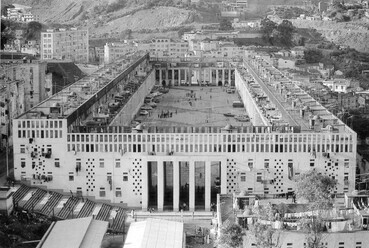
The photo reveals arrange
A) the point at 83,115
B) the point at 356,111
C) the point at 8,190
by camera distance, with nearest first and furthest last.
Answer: the point at 8,190
the point at 83,115
the point at 356,111

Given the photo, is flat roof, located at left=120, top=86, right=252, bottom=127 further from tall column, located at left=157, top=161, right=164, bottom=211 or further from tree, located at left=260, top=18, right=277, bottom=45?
tree, located at left=260, top=18, right=277, bottom=45

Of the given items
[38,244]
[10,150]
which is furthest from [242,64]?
[38,244]

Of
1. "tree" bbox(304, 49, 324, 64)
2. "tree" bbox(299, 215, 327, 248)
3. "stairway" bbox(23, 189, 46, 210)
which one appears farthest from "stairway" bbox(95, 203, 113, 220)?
"tree" bbox(304, 49, 324, 64)

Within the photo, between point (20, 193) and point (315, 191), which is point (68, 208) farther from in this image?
point (315, 191)

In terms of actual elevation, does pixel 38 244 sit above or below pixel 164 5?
below

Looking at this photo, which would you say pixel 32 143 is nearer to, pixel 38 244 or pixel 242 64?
pixel 38 244

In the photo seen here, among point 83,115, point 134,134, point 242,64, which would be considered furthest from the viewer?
point 242,64
